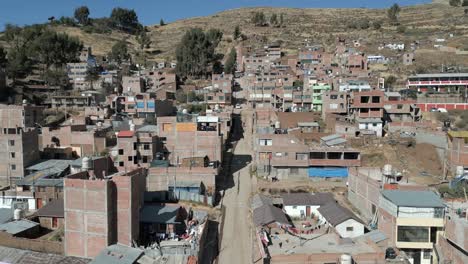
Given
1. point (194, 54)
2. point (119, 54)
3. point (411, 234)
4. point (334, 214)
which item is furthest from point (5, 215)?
point (119, 54)

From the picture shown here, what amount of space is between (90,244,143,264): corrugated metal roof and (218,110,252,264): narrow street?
393 centimetres

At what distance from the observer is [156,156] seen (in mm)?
31062

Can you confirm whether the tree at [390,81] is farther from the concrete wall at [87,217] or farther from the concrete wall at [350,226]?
the concrete wall at [87,217]

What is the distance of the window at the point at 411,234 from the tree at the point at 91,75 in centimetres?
4533

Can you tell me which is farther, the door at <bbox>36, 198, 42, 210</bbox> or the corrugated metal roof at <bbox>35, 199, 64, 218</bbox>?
the door at <bbox>36, 198, 42, 210</bbox>

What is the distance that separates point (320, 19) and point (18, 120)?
249ft

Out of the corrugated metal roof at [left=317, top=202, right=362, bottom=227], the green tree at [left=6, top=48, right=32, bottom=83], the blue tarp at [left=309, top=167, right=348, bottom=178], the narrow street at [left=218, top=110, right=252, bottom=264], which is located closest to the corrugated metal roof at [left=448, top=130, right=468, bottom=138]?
the blue tarp at [left=309, top=167, right=348, bottom=178]

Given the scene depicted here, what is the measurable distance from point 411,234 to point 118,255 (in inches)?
483

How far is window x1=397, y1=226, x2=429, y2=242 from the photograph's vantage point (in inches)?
773

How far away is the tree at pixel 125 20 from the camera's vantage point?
3925 inches

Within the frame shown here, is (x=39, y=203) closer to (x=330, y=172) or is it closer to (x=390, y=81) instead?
(x=330, y=172)

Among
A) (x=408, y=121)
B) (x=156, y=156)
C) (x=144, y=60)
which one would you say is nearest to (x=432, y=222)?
(x=156, y=156)

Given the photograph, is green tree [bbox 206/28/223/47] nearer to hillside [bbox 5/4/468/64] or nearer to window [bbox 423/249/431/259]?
hillside [bbox 5/4/468/64]

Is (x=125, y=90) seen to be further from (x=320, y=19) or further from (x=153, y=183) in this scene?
(x=320, y=19)
